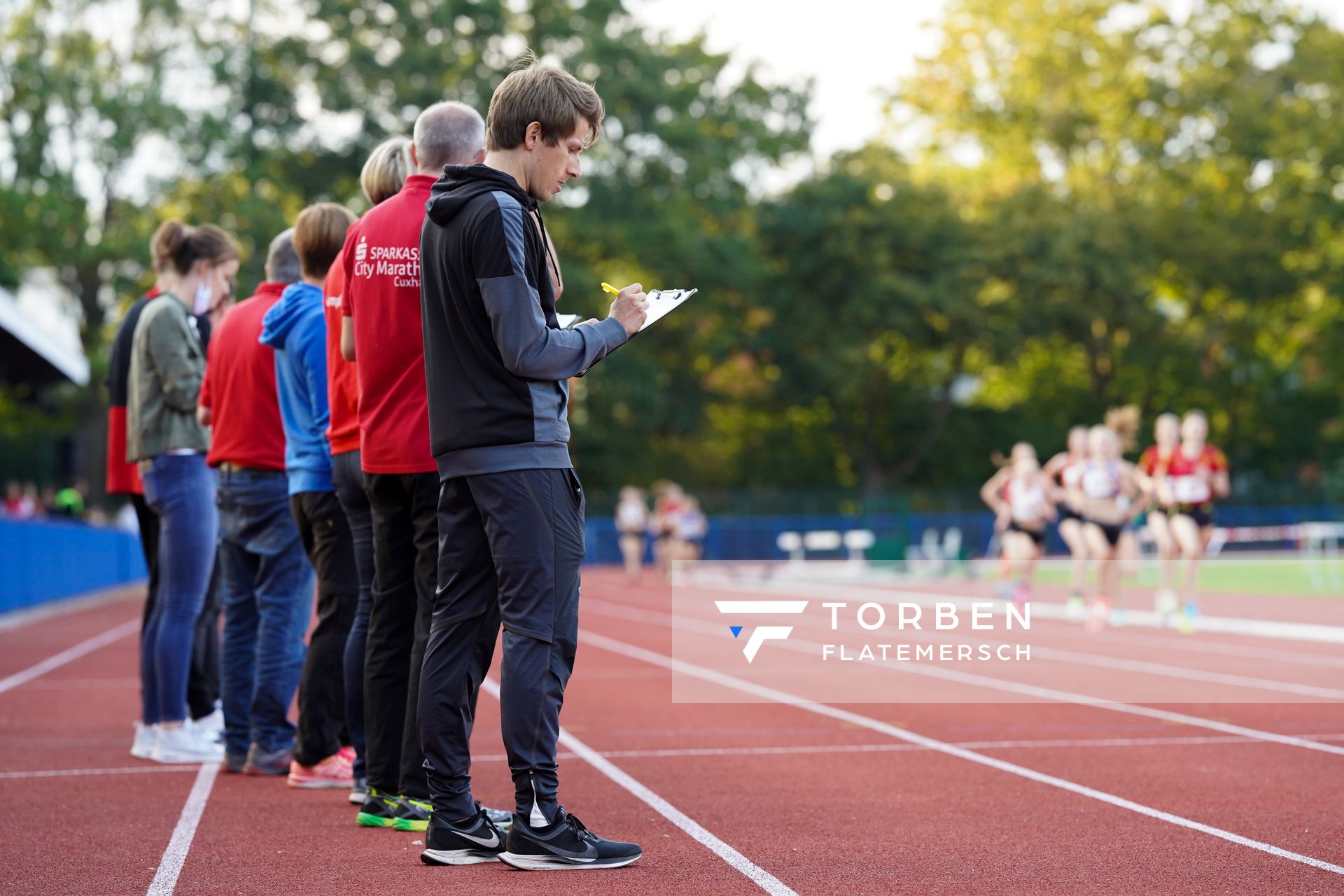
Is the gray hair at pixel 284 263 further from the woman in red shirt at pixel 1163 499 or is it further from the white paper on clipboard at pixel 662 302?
the woman in red shirt at pixel 1163 499

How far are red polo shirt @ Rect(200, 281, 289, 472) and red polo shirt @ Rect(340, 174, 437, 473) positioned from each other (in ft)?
4.97

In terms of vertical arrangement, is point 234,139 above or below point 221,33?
below

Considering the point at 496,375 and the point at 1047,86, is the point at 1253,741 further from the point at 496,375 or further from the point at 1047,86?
the point at 1047,86

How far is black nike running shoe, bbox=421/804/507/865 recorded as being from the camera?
4477 mm

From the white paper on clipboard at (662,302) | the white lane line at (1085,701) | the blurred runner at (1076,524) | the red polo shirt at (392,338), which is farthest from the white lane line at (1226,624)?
the red polo shirt at (392,338)

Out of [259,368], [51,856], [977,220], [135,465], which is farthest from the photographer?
[977,220]

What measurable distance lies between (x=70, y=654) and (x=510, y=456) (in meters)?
10.1

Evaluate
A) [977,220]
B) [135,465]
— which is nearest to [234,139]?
[977,220]

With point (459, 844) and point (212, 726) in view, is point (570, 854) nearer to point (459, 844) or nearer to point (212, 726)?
point (459, 844)

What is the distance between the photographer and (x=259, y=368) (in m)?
6.41

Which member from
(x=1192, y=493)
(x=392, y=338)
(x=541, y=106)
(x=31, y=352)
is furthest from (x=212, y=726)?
(x=31, y=352)

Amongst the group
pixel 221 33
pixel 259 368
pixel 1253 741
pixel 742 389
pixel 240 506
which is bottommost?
pixel 1253 741

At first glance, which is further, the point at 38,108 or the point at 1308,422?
the point at 1308,422

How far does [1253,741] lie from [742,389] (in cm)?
4361
